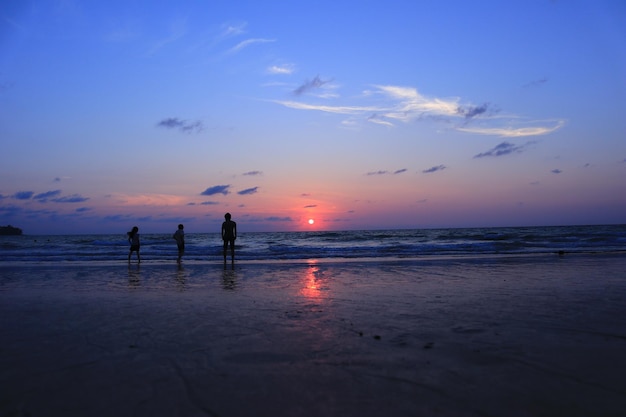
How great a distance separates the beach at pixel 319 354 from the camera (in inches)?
132

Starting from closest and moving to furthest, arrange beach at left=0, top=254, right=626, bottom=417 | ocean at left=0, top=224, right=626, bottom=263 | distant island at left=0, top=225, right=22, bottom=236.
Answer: beach at left=0, top=254, right=626, bottom=417 < ocean at left=0, top=224, right=626, bottom=263 < distant island at left=0, top=225, right=22, bottom=236

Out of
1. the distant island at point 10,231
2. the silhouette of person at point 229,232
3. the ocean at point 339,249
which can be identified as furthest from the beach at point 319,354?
the distant island at point 10,231

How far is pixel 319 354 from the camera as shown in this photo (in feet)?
15.2

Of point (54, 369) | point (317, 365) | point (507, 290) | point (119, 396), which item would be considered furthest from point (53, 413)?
point (507, 290)

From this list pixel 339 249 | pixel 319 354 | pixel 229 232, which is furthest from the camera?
pixel 339 249

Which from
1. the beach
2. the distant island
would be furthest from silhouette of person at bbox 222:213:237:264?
the distant island

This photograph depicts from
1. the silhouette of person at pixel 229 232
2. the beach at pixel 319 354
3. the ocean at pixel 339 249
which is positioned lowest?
the ocean at pixel 339 249

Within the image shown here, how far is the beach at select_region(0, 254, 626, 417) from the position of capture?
3.35 metres

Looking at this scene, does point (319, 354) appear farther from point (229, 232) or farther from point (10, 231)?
point (10, 231)

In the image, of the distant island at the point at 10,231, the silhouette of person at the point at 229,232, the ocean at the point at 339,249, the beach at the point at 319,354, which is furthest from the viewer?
the distant island at the point at 10,231

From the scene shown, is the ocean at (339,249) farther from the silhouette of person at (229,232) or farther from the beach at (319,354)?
the beach at (319,354)

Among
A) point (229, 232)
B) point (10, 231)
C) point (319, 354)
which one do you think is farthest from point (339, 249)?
point (10, 231)

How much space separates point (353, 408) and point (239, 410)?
2.92 ft

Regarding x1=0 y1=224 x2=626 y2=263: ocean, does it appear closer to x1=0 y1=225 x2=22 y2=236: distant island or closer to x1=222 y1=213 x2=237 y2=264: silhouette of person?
x1=222 y1=213 x2=237 y2=264: silhouette of person
